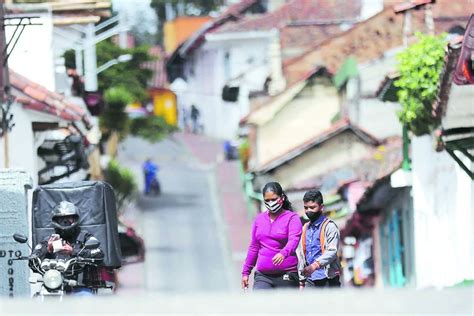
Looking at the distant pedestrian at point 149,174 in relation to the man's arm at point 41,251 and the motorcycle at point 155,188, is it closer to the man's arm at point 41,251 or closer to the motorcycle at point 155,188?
the motorcycle at point 155,188

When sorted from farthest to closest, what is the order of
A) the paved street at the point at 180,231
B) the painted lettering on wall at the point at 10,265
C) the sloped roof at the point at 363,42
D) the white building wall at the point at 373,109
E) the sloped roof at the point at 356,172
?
the paved street at the point at 180,231 < the white building wall at the point at 373,109 < the sloped roof at the point at 363,42 < the sloped roof at the point at 356,172 < the painted lettering on wall at the point at 10,265

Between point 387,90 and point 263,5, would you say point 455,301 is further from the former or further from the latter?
point 263,5

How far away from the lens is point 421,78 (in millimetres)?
25281

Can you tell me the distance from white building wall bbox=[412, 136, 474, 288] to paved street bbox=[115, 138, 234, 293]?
564 inches

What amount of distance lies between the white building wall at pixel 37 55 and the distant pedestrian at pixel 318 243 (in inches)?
627

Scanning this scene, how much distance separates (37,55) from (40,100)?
3769 mm

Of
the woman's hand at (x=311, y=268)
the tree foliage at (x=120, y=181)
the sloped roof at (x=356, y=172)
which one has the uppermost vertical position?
the tree foliage at (x=120, y=181)

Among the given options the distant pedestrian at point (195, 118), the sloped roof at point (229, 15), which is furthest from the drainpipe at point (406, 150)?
the distant pedestrian at point (195, 118)

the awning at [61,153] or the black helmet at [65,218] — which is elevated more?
the awning at [61,153]

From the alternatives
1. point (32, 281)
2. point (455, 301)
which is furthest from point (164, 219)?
point (455, 301)

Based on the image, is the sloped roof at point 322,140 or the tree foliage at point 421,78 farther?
the sloped roof at point 322,140

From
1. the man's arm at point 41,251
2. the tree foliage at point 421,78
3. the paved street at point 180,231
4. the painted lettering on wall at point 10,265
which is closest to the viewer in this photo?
the man's arm at point 41,251

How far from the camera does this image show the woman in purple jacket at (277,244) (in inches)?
692

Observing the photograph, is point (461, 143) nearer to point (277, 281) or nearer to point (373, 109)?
point (277, 281)
